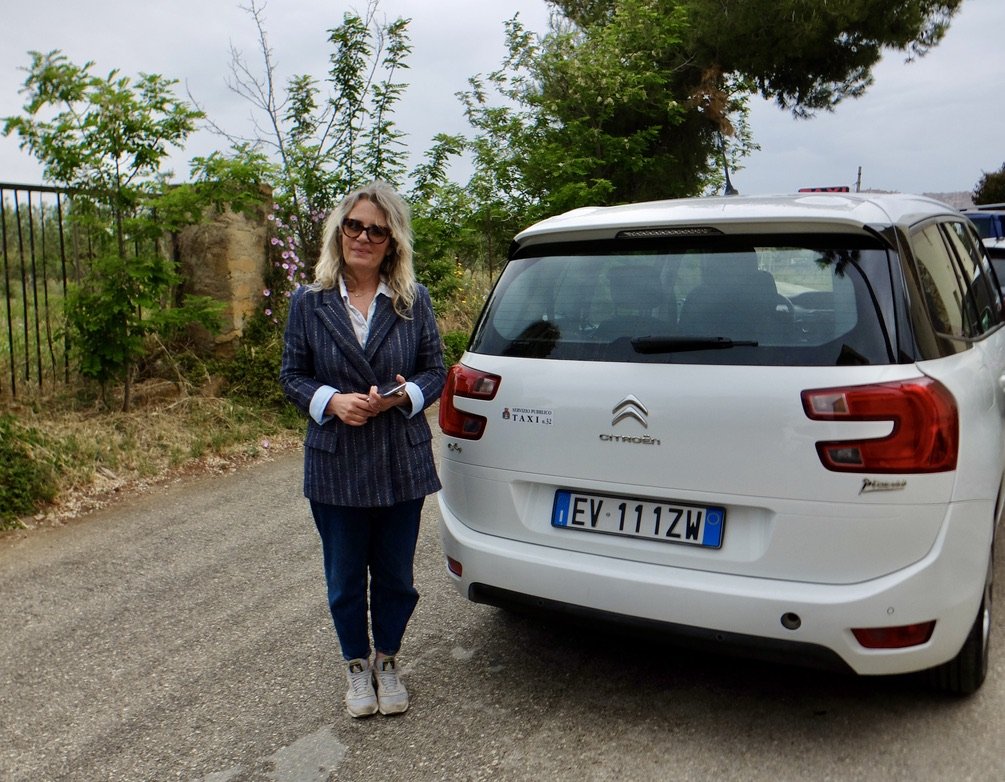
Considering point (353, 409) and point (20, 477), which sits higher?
point (353, 409)

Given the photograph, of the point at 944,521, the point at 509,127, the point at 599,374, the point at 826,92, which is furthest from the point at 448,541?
the point at 826,92

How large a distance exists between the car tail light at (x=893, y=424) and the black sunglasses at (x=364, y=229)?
1.50 m

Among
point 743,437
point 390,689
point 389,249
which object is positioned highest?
point 389,249

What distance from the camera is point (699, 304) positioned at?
2.98 m

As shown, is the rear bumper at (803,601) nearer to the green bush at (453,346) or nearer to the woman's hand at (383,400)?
the woman's hand at (383,400)

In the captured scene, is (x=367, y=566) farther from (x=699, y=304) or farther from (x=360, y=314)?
(x=699, y=304)

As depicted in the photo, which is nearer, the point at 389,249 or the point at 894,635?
the point at 894,635

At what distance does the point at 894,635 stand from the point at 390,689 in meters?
1.68

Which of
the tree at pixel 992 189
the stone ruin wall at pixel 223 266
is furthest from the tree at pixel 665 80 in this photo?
the tree at pixel 992 189

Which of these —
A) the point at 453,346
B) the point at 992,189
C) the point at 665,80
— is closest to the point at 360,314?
the point at 453,346

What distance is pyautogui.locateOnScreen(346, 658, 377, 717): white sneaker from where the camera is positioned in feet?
10.5

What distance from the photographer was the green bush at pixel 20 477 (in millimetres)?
5414

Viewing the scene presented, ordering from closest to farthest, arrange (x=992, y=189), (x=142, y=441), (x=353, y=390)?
(x=353, y=390), (x=142, y=441), (x=992, y=189)

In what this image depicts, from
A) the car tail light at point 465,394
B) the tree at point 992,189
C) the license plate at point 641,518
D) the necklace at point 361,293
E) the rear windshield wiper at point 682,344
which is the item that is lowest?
the license plate at point 641,518
